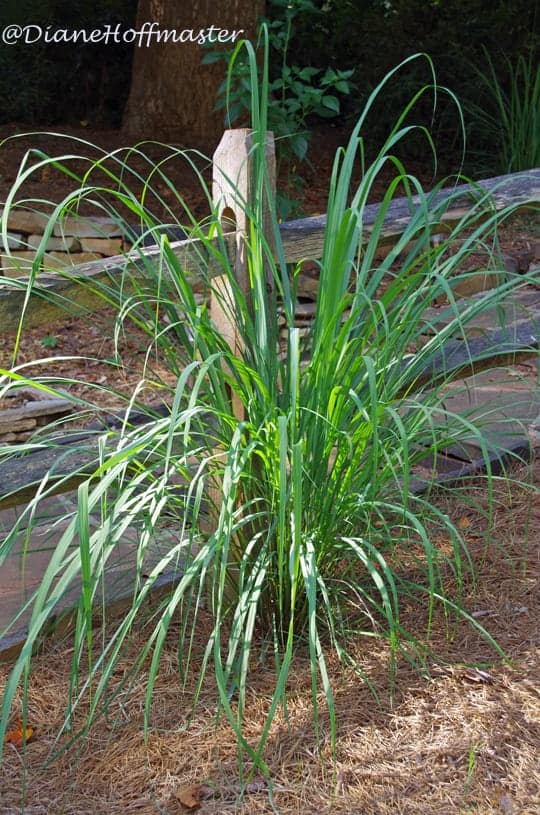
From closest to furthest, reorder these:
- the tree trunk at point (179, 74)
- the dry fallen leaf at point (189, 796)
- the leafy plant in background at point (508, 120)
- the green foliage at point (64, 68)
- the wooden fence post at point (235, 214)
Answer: the dry fallen leaf at point (189, 796)
the wooden fence post at point (235, 214)
the leafy plant in background at point (508, 120)
the tree trunk at point (179, 74)
the green foliage at point (64, 68)

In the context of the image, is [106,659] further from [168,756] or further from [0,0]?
[0,0]

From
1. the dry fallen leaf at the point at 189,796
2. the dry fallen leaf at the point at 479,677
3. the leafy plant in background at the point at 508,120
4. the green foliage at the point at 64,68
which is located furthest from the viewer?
the green foliage at the point at 64,68

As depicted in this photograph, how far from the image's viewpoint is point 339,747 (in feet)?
5.92

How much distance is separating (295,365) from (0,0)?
6529mm

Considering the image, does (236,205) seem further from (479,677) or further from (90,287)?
(479,677)

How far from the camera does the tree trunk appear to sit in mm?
6758

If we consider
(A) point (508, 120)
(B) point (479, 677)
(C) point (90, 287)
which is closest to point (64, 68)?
(A) point (508, 120)

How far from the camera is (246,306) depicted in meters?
2.09

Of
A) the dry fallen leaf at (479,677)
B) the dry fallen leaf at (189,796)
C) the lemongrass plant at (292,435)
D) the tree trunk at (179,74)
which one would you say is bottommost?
the dry fallen leaf at (189,796)

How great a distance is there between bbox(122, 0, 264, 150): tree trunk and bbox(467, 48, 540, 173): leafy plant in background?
188cm

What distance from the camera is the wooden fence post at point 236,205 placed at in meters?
2.09

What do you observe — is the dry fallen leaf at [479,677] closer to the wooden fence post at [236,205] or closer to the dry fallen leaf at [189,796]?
the dry fallen leaf at [189,796]

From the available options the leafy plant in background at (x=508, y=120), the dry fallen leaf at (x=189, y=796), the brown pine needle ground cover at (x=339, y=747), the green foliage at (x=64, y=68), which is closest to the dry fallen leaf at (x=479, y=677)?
the brown pine needle ground cover at (x=339, y=747)

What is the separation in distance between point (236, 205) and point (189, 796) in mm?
1274
